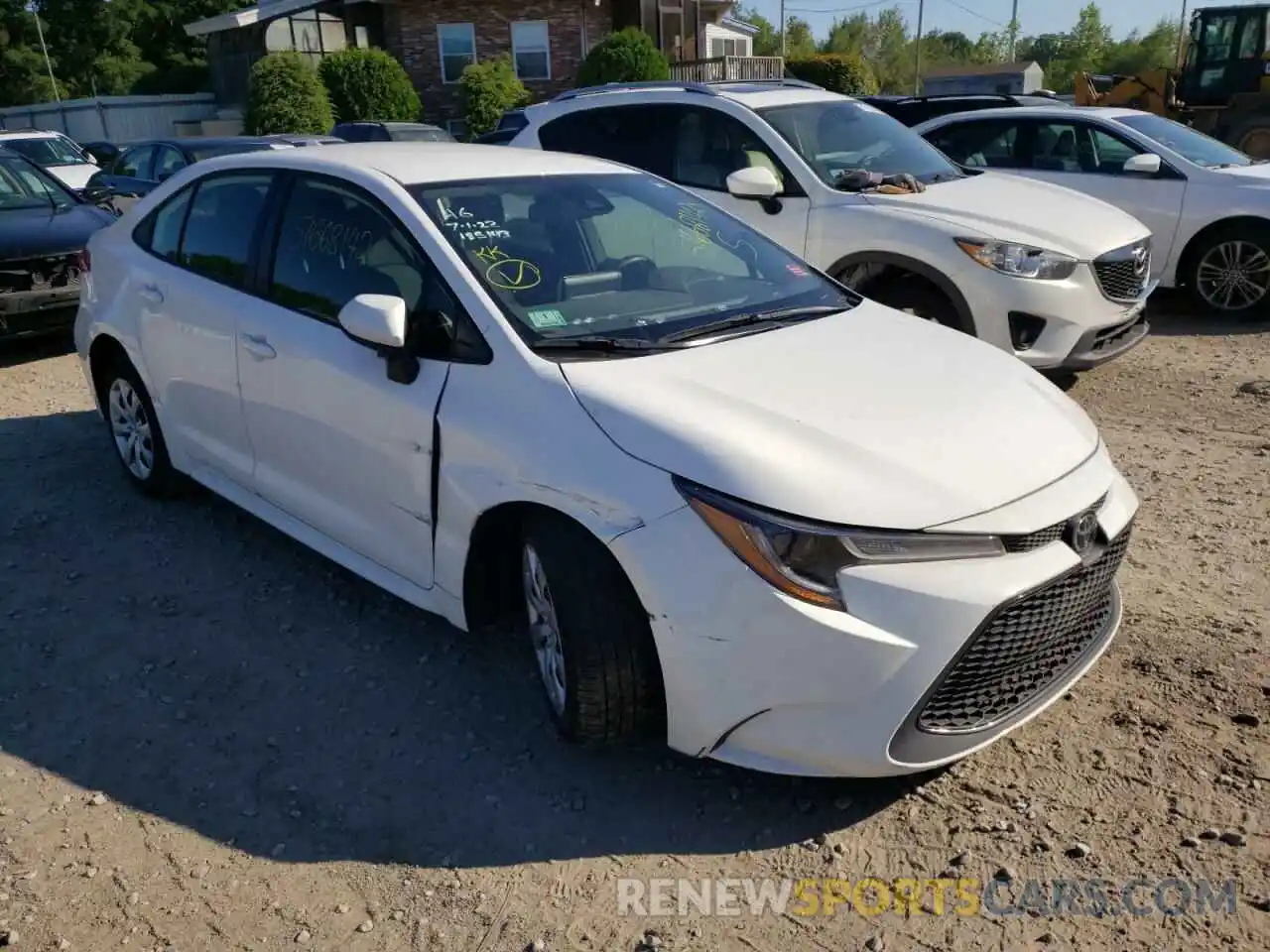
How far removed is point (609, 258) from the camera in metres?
3.87

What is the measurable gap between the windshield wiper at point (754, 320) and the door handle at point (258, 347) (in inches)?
59.7

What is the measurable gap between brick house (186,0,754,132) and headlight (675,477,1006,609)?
92.3ft

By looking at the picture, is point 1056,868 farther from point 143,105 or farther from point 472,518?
point 143,105

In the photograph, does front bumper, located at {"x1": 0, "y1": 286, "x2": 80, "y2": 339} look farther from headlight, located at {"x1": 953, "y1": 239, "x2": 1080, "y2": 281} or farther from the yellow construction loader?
the yellow construction loader

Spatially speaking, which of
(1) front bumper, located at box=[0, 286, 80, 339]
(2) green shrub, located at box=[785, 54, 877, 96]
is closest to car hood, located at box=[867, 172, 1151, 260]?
(1) front bumper, located at box=[0, 286, 80, 339]

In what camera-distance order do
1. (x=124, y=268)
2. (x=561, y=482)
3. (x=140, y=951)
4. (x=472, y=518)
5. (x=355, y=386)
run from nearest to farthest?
1. (x=140, y=951)
2. (x=561, y=482)
3. (x=472, y=518)
4. (x=355, y=386)
5. (x=124, y=268)

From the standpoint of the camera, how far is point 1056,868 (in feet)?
9.21

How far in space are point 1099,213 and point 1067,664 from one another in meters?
4.82

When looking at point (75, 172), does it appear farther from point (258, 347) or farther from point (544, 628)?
point (544, 628)

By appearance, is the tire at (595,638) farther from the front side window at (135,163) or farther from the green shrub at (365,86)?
the green shrub at (365,86)

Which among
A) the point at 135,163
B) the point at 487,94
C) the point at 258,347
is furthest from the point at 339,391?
the point at 487,94

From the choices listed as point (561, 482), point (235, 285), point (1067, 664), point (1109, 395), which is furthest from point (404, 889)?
point (1109, 395)

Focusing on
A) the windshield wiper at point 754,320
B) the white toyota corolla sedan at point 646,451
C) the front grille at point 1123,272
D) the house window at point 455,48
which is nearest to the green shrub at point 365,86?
the house window at point 455,48

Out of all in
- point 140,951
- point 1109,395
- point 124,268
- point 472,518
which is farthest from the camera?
point 1109,395
